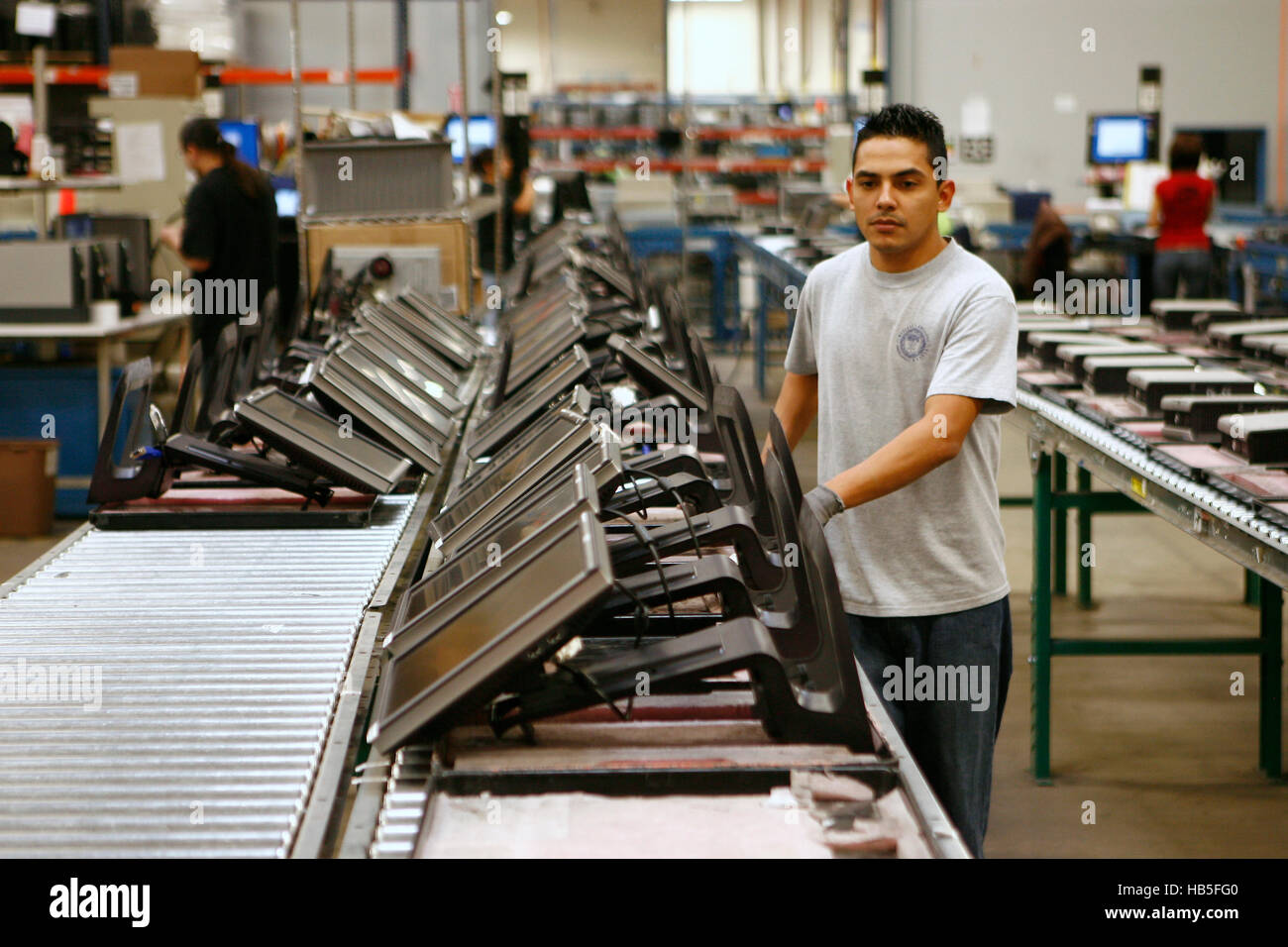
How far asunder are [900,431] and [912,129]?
0.48m

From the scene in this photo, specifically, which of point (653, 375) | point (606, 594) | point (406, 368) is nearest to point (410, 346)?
point (406, 368)

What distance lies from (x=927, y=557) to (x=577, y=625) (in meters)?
0.97

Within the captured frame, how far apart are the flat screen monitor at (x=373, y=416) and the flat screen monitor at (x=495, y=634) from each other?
1.43 m

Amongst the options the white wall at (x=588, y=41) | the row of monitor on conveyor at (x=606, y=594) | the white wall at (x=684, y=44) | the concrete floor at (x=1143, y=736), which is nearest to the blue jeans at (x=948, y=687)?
the row of monitor on conveyor at (x=606, y=594)

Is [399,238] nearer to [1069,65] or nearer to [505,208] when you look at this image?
[505,208]

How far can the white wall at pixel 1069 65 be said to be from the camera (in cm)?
1523

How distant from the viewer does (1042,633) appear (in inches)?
147

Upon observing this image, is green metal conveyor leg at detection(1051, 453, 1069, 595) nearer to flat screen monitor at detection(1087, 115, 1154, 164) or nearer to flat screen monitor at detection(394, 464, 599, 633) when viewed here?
flat screen monitor at detection(394, 464, 599, 633)

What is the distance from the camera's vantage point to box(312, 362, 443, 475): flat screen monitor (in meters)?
3.06

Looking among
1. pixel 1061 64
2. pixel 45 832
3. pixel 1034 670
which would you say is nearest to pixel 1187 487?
pixel 1034 670

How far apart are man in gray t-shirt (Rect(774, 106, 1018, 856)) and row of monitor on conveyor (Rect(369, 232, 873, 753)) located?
187 millimetres

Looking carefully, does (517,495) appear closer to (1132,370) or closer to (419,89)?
(1132,370)

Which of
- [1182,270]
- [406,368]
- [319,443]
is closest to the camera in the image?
[319,443]

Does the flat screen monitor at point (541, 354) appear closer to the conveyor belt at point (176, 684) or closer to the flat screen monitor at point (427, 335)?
the flat screen monitor at point (427, 335)
